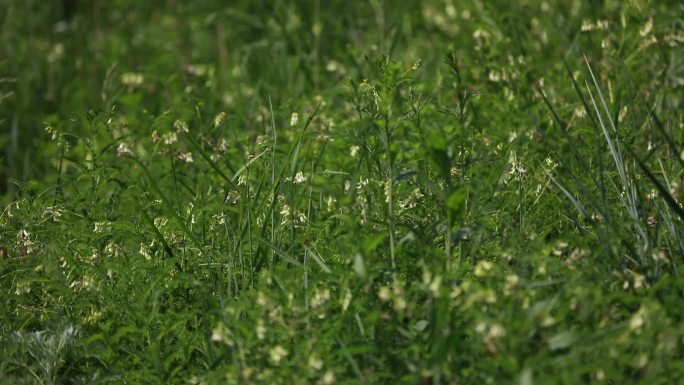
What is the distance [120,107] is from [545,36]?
93.5 inches

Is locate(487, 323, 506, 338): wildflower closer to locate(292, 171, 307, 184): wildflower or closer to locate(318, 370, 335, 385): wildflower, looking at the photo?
locate(318, 370, 335, 385): wildflower

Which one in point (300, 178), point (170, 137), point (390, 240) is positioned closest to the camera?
point (390, 240)

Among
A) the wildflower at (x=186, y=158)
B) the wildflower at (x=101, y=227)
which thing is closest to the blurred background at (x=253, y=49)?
the wildflower at (x=186, y=158)

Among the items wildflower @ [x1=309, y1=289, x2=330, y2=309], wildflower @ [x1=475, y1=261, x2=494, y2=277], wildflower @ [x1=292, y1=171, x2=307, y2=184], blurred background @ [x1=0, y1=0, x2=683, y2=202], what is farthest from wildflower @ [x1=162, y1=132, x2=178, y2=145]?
wildflower @ [x1=475, y1=261, x2=494, y2=277]

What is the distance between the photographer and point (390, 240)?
8.66ft

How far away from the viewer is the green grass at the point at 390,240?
7.48 feet

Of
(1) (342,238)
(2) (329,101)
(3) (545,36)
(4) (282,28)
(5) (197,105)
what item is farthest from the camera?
(4) (282,28)

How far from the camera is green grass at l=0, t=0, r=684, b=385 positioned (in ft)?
7.48

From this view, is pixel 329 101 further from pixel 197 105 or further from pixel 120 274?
pixel 120 274

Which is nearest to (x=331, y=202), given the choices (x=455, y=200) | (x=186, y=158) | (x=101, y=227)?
(x=186, y=158)

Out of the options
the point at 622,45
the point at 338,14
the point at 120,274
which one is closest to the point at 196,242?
the point at 120,274

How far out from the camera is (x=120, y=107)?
18.1 ft

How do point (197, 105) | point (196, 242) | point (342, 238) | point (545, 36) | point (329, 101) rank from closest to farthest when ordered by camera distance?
point (342, 238) → point (196, 242) → point (197, 105) → point (329, 101) → point (545, 36)

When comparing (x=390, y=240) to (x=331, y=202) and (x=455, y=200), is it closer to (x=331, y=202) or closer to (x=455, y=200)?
(x=455, y=200)
